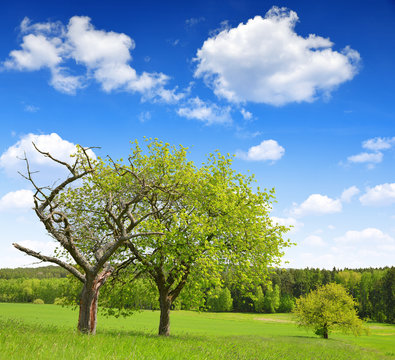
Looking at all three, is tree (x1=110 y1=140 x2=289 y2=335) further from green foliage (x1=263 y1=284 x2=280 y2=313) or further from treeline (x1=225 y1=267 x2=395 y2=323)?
green foliage (x1=263 y1=284 x2=280 y2=313)

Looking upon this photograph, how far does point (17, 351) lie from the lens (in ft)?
27.5

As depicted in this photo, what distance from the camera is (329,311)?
161 feet

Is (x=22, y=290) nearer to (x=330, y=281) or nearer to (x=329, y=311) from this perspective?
(x=330, y=281)

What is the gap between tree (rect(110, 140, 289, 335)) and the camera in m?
21.0

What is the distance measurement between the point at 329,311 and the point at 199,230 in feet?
126

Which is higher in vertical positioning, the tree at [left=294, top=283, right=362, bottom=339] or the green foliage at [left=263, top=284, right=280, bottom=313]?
the tree at [left=294, top=283, right=362, bottom=339]

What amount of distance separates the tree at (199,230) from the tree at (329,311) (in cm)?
3087

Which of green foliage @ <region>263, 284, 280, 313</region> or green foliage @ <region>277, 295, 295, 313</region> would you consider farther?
green foliage @ <region>277, 295, 295, 313</region>

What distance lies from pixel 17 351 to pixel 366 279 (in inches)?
6218

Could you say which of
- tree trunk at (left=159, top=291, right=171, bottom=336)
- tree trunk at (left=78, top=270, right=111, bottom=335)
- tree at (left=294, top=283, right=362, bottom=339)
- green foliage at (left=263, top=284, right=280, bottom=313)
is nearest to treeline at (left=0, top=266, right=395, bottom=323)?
green foliage at (left=263, top=284, right=280, bottom=313)

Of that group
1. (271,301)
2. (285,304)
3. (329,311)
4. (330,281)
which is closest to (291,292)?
(285,304)

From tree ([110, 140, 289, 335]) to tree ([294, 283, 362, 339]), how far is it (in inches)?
1215

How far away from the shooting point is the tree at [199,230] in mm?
20969

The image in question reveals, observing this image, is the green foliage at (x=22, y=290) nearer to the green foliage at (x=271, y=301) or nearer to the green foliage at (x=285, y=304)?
the green foliage at (x=271, y=301)
